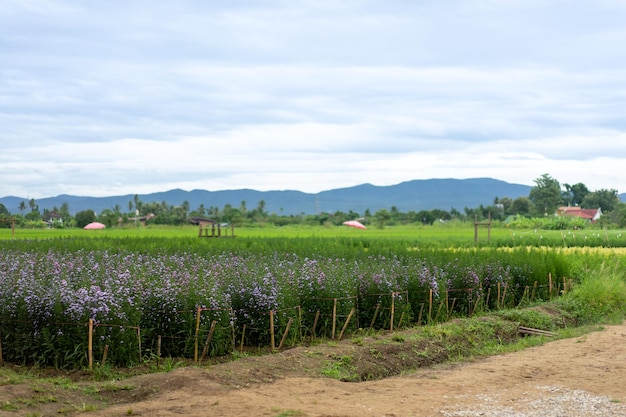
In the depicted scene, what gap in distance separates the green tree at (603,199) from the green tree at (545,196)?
12425mm

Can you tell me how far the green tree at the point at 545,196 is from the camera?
109 meters

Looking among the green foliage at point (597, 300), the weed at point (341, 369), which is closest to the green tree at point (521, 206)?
the green foliage at point (597, 300)

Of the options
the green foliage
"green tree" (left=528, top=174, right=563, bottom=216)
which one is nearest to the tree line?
"green tree" (left=528, top=174, right=563, bottom=216)

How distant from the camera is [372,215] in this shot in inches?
4503

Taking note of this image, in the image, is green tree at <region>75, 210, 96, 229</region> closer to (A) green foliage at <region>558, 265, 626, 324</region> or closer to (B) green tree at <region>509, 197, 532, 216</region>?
(B) green tree at <region>509, 197, 532, 216</region>

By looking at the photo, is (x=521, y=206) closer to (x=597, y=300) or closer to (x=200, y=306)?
(x=597, y=300)

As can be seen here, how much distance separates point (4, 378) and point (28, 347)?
3.73 ft

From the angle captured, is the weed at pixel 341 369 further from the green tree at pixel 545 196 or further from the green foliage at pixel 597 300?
the green tree at pixel 545 196

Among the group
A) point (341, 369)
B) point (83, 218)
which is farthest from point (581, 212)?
point (341, 369)

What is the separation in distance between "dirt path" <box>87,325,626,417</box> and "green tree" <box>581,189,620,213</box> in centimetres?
11718

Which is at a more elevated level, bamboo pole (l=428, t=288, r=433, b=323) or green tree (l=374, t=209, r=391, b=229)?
green tree (l=374, t=209, r=391, b=229)

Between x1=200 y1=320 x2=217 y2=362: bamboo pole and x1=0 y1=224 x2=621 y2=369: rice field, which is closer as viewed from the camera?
x1=0 y1=224 x2=621 y2=369: rice field

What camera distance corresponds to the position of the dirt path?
10.4 metres

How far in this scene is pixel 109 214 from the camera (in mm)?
92250
